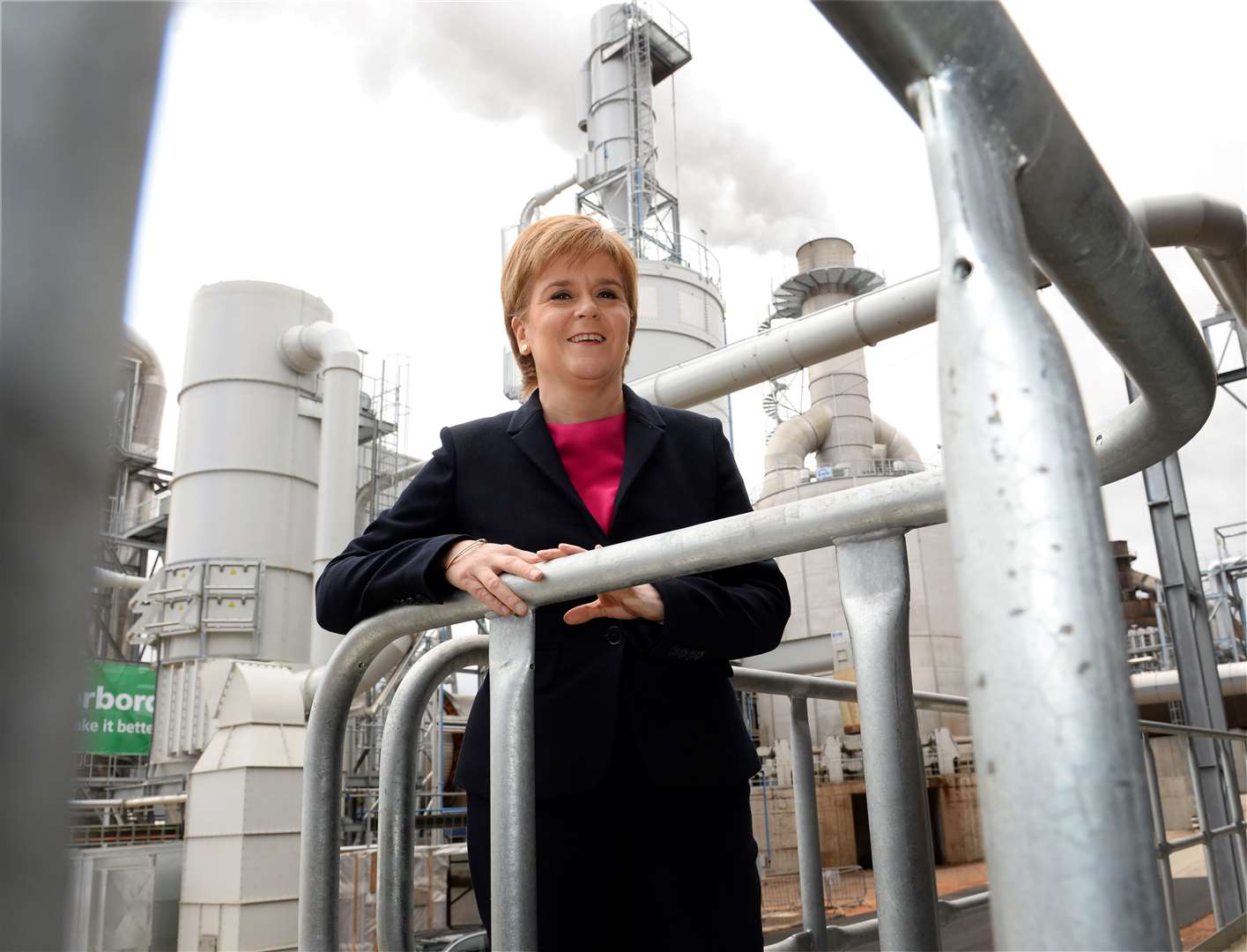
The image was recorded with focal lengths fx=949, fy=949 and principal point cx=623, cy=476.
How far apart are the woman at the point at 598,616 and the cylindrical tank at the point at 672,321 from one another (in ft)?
35.1

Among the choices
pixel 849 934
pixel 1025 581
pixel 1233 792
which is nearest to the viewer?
pixel 1025 581

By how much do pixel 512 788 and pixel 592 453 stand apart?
46 cm

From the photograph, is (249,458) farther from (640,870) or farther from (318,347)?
(640,870)

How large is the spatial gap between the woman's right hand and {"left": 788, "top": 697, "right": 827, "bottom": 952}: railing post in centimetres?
77

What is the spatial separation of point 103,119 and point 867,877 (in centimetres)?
1157

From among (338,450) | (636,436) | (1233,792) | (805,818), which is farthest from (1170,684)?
(636,436)

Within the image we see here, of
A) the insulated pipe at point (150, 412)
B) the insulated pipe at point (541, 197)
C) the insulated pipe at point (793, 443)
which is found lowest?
the insulated pipe at point (793, 443)

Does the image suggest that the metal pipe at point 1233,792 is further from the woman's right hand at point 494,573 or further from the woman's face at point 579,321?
the woman's right hand at point 494,573

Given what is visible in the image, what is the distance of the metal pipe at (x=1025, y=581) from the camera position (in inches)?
12.2

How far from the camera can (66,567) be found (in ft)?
0.71

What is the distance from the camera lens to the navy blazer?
3.16 feet

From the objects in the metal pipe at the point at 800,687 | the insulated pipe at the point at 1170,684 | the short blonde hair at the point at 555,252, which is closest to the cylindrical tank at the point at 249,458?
the metal pipe at the point at 800,687

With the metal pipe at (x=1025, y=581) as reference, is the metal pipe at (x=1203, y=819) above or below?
below

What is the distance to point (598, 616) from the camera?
97cm
